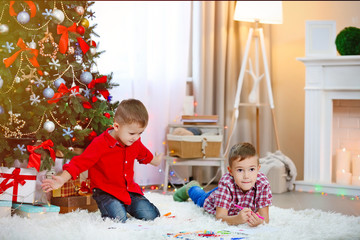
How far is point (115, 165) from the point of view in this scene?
2457mm

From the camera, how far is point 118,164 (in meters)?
2.46

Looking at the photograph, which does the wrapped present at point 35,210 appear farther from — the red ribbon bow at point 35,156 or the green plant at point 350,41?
the green plant at point 350,41

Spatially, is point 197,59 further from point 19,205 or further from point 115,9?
point 19,205

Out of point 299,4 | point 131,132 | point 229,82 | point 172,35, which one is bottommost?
point 131,132

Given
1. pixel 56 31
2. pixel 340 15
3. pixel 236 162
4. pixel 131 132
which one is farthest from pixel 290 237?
pixel 340 15

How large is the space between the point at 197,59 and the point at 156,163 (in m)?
1.63

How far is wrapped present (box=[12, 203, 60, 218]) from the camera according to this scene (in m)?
2.36

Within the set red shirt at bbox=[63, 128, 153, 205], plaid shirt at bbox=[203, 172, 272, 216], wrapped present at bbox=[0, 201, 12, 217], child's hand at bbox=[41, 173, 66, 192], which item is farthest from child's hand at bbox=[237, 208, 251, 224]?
wrapped present at bbox=[0, 201, 12, 217]

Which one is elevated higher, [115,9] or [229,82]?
[115,9]

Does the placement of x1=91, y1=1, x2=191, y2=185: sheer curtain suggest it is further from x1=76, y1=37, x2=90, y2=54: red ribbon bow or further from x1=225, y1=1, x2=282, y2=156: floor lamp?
x1=76, y1=37, x2=90, y2=54: red ribbon bow

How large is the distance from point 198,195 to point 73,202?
2.15ft

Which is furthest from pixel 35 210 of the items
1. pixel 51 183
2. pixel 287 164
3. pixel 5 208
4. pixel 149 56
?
pixel 287 164

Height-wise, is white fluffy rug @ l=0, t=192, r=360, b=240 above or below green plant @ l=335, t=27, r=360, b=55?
below

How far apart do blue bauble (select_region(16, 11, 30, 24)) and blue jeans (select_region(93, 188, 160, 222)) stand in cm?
84
